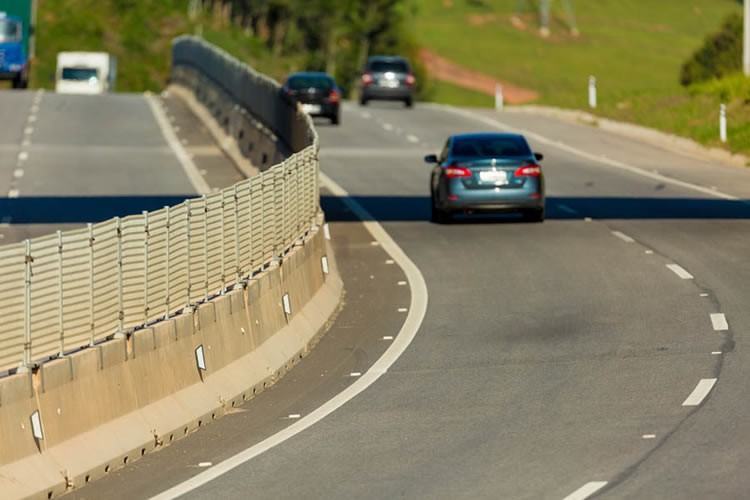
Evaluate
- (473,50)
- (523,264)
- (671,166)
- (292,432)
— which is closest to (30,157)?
(671,166)

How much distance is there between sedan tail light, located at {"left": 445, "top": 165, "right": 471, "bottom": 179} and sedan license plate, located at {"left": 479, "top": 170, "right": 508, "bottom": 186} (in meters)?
0.22

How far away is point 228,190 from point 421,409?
3504mm

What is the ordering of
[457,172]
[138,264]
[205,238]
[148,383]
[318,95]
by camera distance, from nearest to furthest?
1. [148,383]
2. [138,264]
3. [205,238]
4. [457,172]
5. [318,95]

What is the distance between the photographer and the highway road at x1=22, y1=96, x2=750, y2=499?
45.9 ft

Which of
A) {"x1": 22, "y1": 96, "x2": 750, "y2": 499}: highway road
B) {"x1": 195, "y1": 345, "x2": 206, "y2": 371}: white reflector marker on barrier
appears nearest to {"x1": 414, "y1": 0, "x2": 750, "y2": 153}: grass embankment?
{"x1": 22, "y1": 96, "x2": 750, "y2": 499}: highway road

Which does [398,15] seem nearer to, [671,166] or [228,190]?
[671,166]

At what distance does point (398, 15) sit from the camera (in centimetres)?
15725

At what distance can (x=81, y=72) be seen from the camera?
89312 millimetres

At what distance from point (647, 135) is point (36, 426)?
146 feet

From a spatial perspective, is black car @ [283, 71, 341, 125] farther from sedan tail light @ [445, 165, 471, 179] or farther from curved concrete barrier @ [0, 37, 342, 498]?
curved concrete barrier @ [0, 37, 342, 498]

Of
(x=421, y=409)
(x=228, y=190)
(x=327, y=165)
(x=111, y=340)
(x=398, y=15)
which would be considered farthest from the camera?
(x=398, y=15)

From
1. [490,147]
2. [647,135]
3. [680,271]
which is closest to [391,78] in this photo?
[647,135]

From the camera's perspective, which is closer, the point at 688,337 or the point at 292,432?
the point at 292,432

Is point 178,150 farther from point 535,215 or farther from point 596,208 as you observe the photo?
point 535,215
